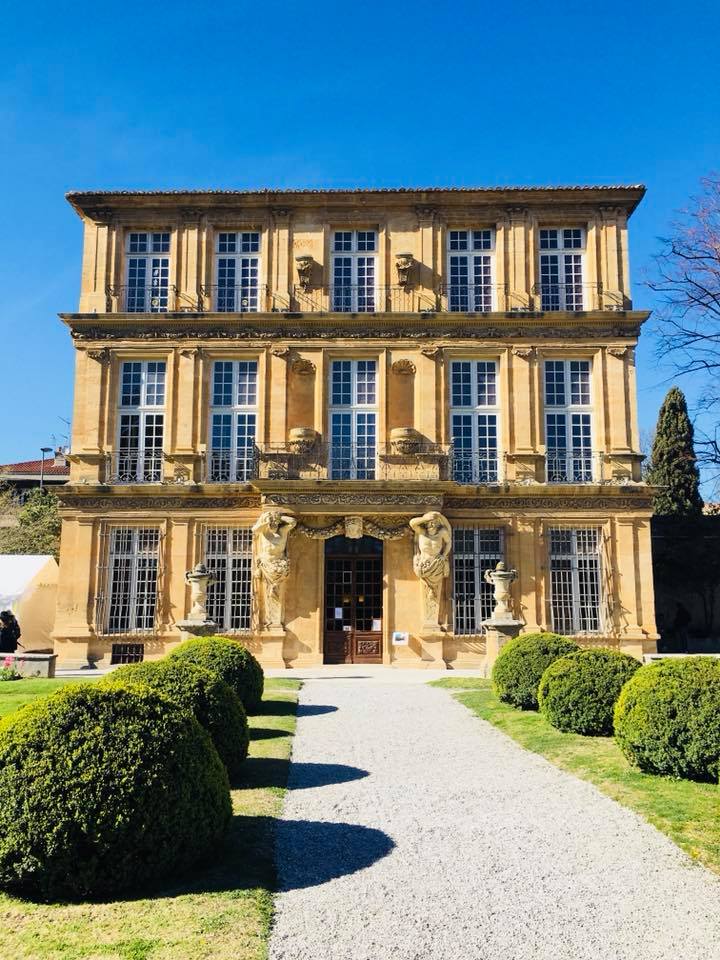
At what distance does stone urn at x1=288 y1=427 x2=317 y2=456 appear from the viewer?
26.2m

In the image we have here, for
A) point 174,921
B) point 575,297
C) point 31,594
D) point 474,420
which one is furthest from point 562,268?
point 174,921

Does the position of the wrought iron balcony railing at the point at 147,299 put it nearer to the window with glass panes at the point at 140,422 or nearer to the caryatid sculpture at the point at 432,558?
the window with glass panes at the point at 140,422

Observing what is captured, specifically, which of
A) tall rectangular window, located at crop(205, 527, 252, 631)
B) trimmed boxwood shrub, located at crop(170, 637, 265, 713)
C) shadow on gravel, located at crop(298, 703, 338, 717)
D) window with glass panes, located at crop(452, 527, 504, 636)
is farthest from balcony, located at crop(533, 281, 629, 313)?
trimmed boxwood shrub, located at crop(170, 637, 265, 713)

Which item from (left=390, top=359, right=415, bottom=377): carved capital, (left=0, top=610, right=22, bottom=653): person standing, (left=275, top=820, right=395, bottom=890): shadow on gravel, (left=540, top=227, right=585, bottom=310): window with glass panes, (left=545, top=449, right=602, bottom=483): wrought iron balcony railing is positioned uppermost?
(left=540, top=227, right=585, bottom=310): window with glass panes

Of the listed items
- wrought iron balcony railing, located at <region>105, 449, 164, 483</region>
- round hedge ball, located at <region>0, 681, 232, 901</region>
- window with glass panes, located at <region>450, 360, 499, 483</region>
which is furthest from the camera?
wrought iron balcony railing, located at <region>105, 449, 164, 483</region>

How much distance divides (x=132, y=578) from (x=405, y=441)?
932 cm

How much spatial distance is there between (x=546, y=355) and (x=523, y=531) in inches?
224

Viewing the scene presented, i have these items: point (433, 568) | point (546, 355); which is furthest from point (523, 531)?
point (546, 355)

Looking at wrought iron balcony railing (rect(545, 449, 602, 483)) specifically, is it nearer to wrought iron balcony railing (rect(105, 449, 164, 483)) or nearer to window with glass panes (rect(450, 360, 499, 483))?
window with glass panes (rect(450, 360, 499, 483))

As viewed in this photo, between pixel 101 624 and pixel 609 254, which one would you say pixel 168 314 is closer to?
pixel 101 624

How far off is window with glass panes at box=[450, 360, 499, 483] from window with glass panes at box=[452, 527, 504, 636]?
177 cm

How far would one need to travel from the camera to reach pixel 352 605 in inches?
1037

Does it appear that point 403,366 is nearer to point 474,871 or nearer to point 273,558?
point 273,558

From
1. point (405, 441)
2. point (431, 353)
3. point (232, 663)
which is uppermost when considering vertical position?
point (431, 353)
